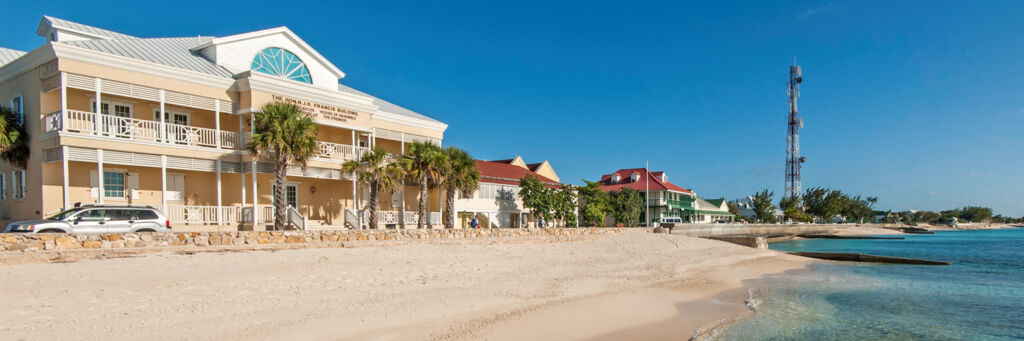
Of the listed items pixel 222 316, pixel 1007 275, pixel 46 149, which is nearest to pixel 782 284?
pixel 1007 275

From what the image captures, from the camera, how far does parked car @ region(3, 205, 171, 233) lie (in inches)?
574

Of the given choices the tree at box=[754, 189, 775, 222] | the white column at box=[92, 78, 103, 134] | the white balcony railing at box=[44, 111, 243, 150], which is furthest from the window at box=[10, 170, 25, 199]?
the tree at box=[754, 189, 775, 222]

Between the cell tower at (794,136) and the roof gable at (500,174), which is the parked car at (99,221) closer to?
the roof gable at (500,174)

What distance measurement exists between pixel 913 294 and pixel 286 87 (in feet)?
79.2

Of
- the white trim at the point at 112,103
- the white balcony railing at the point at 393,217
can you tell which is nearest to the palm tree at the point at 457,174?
the white balcony railing at the point at 393,217

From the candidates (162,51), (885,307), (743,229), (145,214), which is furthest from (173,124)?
(743,229)

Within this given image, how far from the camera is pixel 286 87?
77.1 feet

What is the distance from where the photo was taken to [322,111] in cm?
2497

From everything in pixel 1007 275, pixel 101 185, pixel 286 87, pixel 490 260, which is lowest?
pixel 1007 275

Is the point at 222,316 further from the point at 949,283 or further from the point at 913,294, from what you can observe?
the point at 949,283

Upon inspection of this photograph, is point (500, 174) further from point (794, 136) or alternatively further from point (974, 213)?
point (974, 213)

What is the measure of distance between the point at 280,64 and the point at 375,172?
7270 millimetres

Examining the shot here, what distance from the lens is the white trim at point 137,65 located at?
59.8 ft

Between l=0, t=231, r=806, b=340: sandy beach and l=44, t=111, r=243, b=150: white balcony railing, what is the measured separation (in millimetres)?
7489
